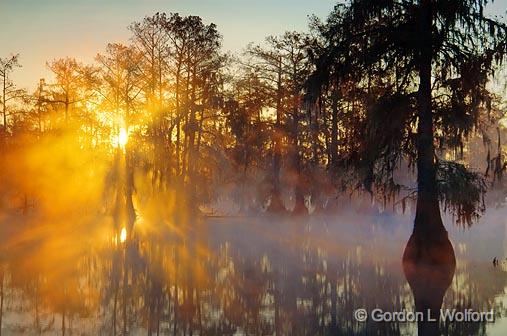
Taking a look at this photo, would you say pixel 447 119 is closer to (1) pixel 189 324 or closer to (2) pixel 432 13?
(2) pixel 432 13

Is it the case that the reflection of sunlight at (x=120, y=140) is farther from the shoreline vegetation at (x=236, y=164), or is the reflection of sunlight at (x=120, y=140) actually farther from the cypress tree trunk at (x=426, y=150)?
the cypress tree trunk at (x=426, y=150)

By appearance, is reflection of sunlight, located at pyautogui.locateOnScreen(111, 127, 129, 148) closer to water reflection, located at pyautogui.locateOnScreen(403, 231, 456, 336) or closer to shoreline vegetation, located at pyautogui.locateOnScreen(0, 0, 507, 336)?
shoreline vegetation, located at pyautogui.locateOnScreen(0, 0, 507, 336)

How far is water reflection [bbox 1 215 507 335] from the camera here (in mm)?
8758

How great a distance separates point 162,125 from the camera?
120 feet

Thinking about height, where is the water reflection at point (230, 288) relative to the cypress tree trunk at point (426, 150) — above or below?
below

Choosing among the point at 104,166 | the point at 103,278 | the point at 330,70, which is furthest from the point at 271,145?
the point at 103,278

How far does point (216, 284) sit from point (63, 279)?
151 inches

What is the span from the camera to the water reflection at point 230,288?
28.7 ft

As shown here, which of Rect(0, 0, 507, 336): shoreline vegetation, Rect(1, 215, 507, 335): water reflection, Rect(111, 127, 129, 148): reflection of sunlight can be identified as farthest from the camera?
Rect(111, 127, 129, 148): reflection of sunlight

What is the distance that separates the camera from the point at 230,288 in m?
12.1

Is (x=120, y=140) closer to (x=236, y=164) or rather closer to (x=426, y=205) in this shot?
(x=236, y=164)

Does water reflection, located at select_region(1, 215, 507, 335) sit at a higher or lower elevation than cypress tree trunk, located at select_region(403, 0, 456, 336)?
lower

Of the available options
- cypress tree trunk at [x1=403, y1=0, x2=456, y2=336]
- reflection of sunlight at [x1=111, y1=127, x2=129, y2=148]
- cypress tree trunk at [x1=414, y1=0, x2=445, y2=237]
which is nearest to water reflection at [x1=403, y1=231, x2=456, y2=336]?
cypress tree trunk at [x1=403, y1=0, x2=456, y2=336]

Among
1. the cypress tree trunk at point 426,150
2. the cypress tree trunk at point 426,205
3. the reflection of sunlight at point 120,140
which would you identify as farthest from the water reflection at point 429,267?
the reflection of sunlight at point 120,140
